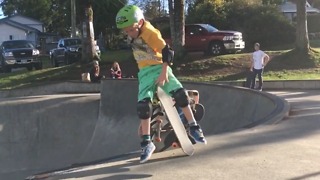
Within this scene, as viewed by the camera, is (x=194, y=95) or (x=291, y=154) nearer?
(x=291, y=154)

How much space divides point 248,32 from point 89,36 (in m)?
12.1

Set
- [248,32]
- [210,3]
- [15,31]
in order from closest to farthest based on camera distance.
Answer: [248,32]
[210,3]
[15,31]

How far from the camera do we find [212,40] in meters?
25.0

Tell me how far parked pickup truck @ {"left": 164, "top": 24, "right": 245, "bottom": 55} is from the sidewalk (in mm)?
17663

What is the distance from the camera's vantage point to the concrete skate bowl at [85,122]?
34.8ft

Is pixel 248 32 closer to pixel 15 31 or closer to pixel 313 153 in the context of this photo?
pixel 313 153

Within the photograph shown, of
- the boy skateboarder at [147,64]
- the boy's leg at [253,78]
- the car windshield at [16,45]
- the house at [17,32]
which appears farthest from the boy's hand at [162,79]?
the house at [17,32]

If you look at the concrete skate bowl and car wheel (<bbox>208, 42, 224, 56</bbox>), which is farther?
car wheel (<bbox>208, 42, 224, 56</bbox>)

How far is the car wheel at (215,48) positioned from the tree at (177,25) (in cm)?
270

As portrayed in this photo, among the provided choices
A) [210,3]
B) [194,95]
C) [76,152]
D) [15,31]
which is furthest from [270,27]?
[15,31]

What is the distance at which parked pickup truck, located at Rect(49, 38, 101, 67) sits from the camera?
30.3 metres

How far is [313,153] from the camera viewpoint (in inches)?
234

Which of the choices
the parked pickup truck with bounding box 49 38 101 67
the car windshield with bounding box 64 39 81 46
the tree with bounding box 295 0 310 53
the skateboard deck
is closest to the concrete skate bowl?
the skateboard deck

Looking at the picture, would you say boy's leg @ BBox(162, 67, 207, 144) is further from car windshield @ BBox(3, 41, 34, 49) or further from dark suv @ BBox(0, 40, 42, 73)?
car windshield @ BBox(3, 41, 34, 49)
